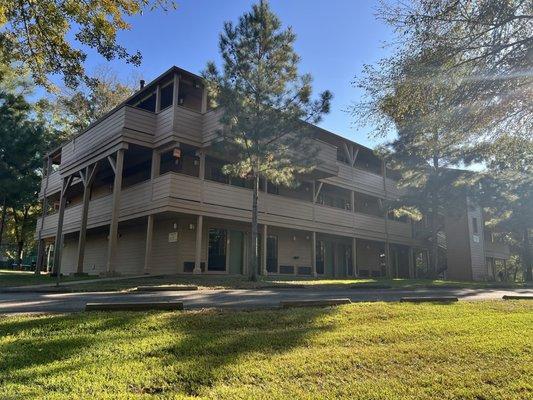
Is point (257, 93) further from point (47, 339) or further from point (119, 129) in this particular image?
point (47, 339)

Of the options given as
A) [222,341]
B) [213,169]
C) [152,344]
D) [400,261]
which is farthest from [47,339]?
[400,261]

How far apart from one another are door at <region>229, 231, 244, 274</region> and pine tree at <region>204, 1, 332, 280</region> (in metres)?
4.93

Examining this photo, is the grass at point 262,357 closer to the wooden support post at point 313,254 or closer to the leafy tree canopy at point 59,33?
the leafy tree canopy at point 59,33

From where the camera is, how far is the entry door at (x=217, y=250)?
65.5 ft

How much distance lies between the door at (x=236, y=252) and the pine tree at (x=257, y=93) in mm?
4926

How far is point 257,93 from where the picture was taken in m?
15.8

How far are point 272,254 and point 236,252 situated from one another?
2.42 m

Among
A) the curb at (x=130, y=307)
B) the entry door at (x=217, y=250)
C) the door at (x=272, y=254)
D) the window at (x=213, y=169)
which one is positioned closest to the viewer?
the curb at (x=130, y=307)

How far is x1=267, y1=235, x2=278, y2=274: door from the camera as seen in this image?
889 inches

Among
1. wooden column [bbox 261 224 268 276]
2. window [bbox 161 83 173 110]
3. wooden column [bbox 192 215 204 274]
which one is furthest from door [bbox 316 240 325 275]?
window [bbox 161 83 173 110]

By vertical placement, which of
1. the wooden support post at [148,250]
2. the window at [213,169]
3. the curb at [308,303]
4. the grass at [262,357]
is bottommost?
the grass at [262,357]

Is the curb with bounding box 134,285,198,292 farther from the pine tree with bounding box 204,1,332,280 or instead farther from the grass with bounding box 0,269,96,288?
the grass with bounding box 0,269,96,288

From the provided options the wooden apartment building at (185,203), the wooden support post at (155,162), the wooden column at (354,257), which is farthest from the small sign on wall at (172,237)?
the wooden column at (354,257)

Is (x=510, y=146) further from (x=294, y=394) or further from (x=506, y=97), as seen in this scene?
(x=294, y=394)
